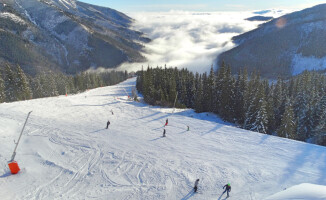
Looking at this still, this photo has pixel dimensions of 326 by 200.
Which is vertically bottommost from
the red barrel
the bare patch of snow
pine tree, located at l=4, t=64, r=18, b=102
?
the red barrel

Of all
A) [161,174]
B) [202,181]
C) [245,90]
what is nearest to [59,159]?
[161,174]

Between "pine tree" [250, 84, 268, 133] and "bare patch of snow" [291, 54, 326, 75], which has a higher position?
"bare patch of snow" [291, 54, 326, 75]

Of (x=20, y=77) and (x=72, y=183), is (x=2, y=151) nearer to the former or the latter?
(x=72, y=183)

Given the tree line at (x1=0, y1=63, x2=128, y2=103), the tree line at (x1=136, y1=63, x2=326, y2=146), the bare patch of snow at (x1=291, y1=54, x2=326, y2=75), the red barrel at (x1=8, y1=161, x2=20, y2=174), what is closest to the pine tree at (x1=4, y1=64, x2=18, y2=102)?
the tree line at (x1=0, y1=63, x2=128, y2=103)

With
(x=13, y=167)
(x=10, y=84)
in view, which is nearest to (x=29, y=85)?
(x=10, y=84)

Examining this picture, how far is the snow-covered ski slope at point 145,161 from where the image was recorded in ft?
Answer: 50.1

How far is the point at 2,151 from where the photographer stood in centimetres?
2006

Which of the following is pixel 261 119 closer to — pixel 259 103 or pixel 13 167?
pixel 259 103

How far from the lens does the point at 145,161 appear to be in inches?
755

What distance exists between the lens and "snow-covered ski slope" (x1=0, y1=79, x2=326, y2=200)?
15268mm

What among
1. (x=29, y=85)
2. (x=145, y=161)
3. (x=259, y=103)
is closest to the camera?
(x=145, y=161)

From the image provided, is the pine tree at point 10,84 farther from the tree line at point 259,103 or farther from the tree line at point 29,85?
the tree line at point 259,103

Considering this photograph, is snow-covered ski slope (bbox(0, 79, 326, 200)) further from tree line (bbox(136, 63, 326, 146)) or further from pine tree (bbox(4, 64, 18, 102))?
pine tree (bbox(4, 64, 18, 102))

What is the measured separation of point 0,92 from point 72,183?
55.9m
